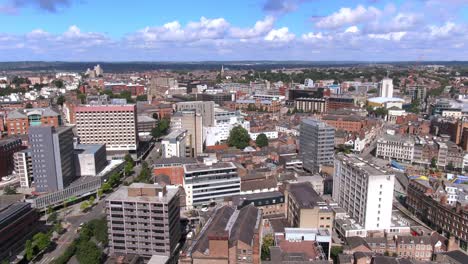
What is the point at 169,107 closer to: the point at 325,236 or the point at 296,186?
the point at 296,186

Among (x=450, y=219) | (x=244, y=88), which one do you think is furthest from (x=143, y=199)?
(x=244, y=88)

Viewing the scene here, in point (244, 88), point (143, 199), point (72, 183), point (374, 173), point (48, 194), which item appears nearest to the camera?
point (143, 199)

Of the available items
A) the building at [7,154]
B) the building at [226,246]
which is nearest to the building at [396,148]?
the building at [226,246]

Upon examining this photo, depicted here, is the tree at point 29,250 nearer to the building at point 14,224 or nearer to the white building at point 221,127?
the building at point 14,224

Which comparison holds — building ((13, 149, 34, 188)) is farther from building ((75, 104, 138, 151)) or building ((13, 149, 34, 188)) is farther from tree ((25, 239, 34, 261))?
tree ((25, 239, 34, 261))

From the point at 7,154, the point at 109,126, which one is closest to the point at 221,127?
the point at 109,126

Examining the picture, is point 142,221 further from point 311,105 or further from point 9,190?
point 311,105
